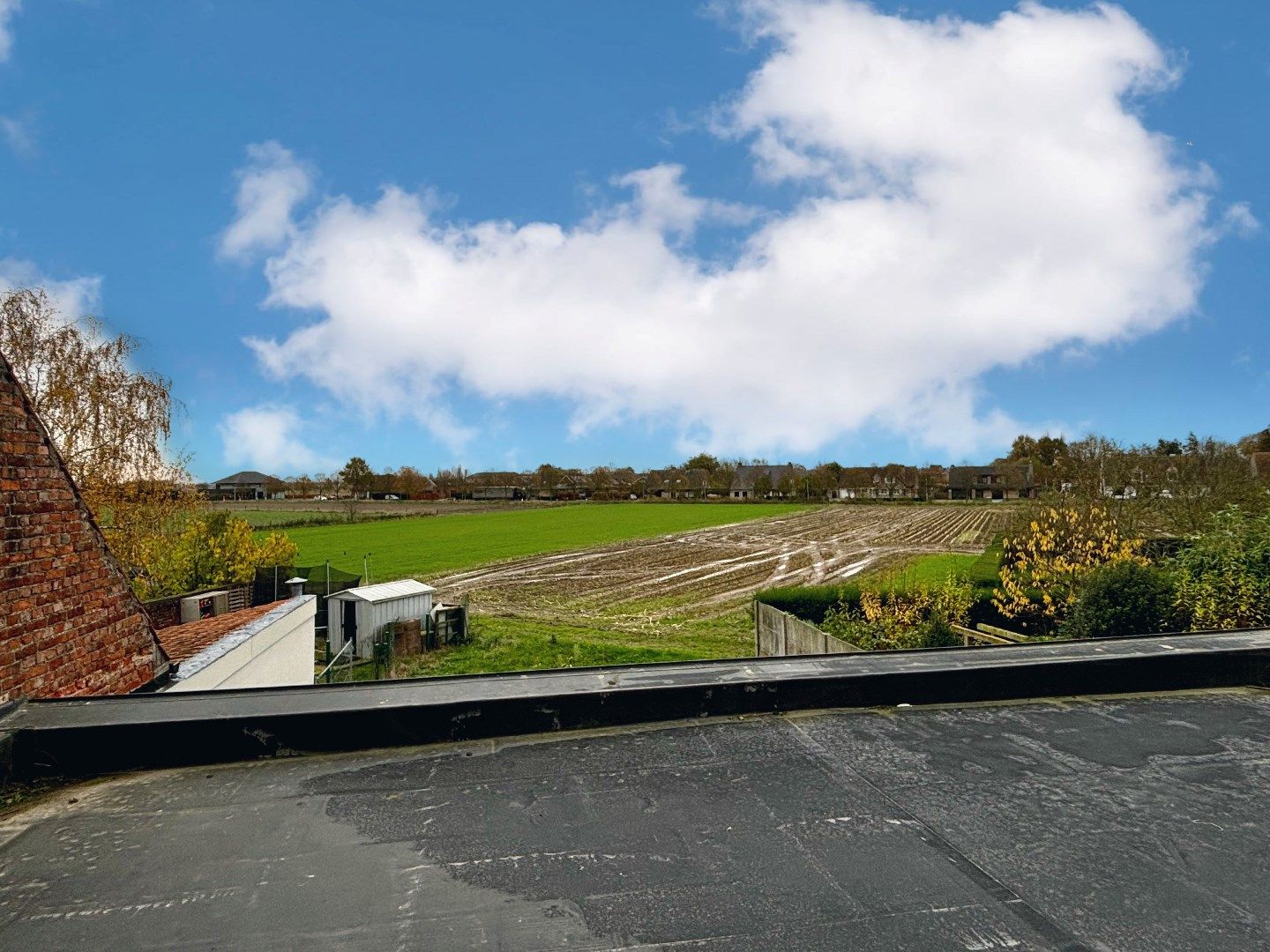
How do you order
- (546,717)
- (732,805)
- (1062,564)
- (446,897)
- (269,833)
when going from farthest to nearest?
(1062,564)
(546,717)
(732,805)
(269,833)
(446,897)

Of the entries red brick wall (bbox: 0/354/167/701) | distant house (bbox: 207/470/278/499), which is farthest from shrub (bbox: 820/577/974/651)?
distant house (bbox: 207/470/278/499)

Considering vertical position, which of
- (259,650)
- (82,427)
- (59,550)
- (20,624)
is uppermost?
(82,427)

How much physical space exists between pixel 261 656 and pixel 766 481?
107256 mm

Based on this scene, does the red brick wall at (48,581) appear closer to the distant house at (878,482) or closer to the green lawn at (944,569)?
the green lawn at (944,569)

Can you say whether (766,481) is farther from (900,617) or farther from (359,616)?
(900,617)

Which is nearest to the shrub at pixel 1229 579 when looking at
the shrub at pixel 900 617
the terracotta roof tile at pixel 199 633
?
the shrub at pixel 900 617

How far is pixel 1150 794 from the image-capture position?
2824 mm

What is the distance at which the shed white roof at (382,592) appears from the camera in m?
16.3

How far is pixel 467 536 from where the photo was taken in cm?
5184

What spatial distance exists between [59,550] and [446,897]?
3438 millimetres

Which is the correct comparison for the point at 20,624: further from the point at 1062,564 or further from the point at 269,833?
the point at 1062,564

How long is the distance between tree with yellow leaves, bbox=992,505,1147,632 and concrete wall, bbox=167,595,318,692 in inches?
424

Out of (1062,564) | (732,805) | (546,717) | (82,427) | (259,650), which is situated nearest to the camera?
(732,805)

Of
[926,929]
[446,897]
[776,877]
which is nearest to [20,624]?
[446,897]
